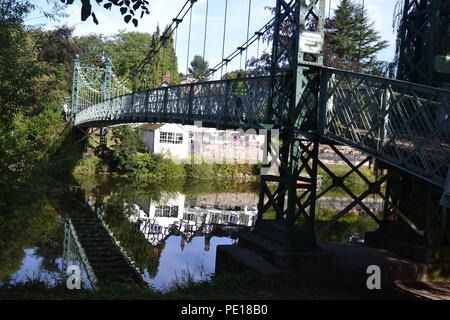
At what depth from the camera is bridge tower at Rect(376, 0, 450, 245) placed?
748 centimetres

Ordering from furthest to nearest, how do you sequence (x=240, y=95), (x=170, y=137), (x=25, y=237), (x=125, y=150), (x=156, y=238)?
(x=170, y=137) < (x=125, y=150) < (x=156, y=238) < (x=25, y=237) < (x=240, y=95)

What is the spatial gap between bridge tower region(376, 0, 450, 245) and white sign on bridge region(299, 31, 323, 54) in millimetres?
1694

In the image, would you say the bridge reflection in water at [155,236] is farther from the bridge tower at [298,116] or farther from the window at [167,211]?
the bridge tower at [298,116]

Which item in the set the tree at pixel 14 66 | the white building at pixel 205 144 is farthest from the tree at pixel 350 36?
the tree at pixel 14 66

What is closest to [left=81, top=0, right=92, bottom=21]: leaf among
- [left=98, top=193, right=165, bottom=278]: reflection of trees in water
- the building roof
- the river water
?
the river water

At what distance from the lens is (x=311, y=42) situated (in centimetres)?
723

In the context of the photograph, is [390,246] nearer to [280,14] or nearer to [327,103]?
[327,103]

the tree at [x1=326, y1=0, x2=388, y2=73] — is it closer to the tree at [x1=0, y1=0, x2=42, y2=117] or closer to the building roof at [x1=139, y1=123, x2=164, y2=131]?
the building roof at [x1=139, y1=123, x2=164, y2=131]

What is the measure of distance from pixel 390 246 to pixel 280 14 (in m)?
4.33

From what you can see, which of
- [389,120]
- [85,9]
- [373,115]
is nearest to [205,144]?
[373,115]

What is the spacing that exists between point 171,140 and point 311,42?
24.1 metres

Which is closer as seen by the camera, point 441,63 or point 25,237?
point 441,63

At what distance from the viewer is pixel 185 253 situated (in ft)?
41.2

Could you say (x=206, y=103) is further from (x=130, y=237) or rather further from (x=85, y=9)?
(x=85, y=9)
